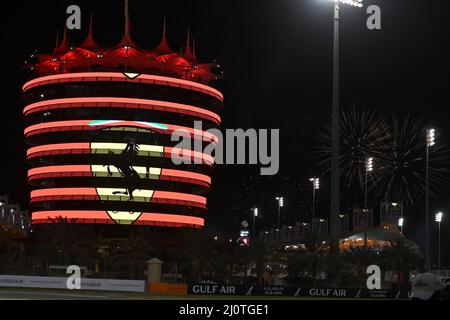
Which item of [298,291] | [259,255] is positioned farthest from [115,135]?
[298,291]

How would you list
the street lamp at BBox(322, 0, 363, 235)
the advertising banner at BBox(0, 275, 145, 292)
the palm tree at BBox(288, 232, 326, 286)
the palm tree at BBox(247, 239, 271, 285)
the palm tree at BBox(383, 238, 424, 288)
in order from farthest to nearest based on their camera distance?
1. the palm tree at BBox(247, 239, 271, 285)
2. the palm tree at BBox(383, 238, 424, 288)
3. the palm tree at BBox(288, 232, 326, 286)
4. the advertising banner at BBox(0, 275, 145, 292)
5. the street lamp at BBox(322, 0, 363, 235)

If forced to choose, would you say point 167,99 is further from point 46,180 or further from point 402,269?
point 402,269

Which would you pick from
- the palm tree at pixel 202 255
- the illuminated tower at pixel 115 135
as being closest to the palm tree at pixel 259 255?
the palm tree at pixel 202 255

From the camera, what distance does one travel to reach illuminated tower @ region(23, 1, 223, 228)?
123062 mm

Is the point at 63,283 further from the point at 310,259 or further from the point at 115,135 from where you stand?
the point at 115,135

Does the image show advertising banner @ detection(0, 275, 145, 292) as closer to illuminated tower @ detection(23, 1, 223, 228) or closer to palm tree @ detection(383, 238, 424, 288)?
palm tree @ detection(383, 238, 424, 288)

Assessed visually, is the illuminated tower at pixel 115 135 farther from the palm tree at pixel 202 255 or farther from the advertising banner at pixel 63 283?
the advertising banner at pixel 63 283

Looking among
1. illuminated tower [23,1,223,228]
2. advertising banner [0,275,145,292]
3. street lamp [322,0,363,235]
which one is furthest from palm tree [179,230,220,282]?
illuminated tower [23,1,223,228]

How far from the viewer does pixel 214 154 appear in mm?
144625

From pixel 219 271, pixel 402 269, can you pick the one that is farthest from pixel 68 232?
pixel 402 269

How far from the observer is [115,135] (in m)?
125

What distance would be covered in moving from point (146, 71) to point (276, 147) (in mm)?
38892

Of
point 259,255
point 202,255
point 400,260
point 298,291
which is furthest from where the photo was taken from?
point 259,255
